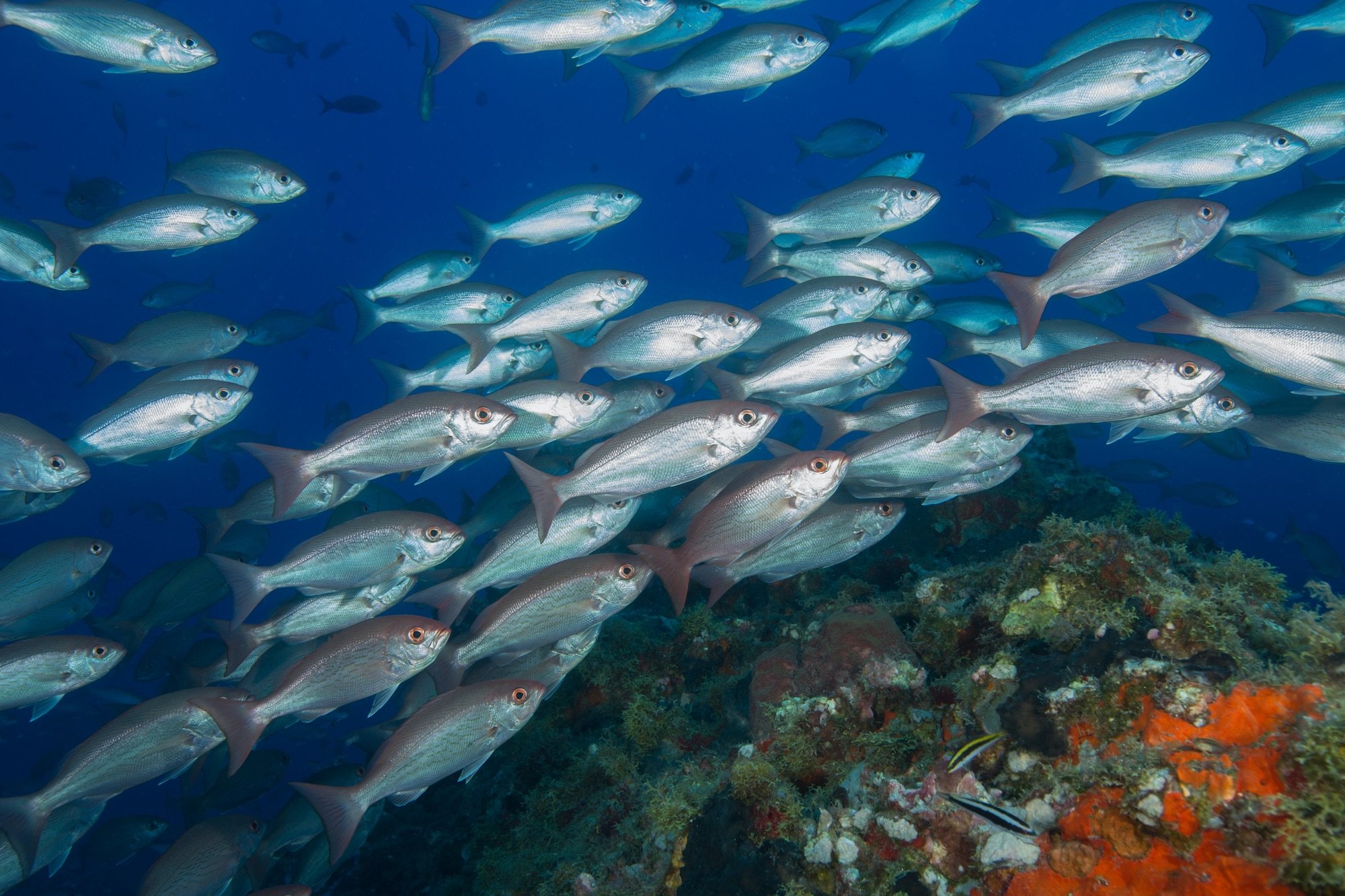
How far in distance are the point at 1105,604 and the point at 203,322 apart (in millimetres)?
7930

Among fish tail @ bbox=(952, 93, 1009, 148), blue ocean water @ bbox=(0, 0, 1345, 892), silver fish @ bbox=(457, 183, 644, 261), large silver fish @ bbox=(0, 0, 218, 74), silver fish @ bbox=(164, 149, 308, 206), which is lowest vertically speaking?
blue ocean water @ bbox=(0, 0, 1345, 892)

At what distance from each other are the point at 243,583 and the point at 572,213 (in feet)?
15.5

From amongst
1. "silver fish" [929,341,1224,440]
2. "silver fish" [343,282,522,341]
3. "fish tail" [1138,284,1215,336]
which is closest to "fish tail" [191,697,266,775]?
"silver fish" [343,282,522,341]

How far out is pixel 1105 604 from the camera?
316 centimetres

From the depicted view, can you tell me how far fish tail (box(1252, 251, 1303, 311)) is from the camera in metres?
4.06

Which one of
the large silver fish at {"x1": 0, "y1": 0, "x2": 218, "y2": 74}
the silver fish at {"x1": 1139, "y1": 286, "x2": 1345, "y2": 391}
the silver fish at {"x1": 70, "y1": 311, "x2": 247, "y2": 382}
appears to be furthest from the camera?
the silver fish at {"x1": 70, "y1": 311, "x2": 247, "y2": 382}

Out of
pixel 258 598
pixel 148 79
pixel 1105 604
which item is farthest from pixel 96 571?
pixel 148 79

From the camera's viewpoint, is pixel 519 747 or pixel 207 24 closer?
pixel 519 747

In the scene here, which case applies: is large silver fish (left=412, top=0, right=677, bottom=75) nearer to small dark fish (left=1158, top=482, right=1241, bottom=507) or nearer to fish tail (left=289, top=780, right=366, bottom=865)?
fish tail (left=289, top=780, right=366, bottom=865)

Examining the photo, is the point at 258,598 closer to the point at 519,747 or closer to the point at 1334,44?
the point at 519,747

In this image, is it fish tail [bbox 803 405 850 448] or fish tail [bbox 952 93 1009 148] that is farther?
fish tail [bbox 952 93 1009 148]

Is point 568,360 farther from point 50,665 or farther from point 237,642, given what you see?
point 50,665

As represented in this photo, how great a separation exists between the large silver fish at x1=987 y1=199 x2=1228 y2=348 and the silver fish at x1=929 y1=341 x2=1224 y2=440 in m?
0.44

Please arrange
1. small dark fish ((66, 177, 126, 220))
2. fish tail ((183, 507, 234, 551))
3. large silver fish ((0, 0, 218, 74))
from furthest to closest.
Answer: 1. small dark fish ((66, 177, 126, 220))
2. fish tail ((183, 507, 234, 551))
3. large silver fish ((0, 0, 218, 74))
